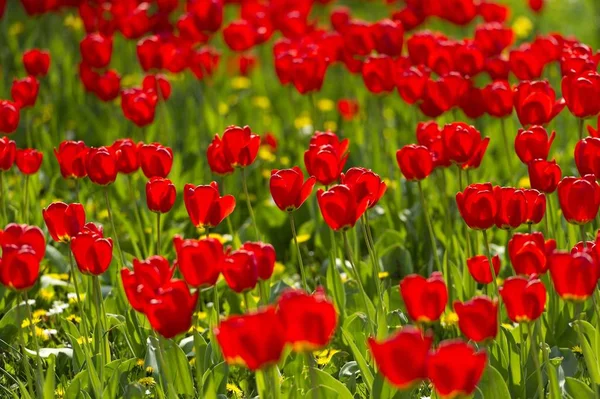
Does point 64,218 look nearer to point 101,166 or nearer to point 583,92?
point 101,166

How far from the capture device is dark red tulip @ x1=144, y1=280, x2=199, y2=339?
2391 mm

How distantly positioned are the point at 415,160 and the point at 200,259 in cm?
116

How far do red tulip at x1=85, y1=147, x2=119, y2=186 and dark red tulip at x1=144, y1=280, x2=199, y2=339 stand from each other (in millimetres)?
1072

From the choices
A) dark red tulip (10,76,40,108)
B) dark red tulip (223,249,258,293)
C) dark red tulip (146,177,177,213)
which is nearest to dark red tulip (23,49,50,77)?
dark red tulip (10,76,40,108)

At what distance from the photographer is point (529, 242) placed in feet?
8.59

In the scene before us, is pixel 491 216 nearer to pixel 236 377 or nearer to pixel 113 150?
pixel 236 377

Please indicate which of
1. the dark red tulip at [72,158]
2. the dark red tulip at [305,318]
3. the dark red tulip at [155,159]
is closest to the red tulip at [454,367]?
the dark red tulip at [305,318]

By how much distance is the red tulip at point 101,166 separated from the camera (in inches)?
133

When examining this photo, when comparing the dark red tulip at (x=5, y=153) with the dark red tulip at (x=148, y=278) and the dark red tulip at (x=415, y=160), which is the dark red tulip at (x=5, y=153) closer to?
the dark red tulip at (x=148, y=278)

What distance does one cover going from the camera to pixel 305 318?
6.83 ft

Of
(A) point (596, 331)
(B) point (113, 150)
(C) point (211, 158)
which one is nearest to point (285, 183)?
(C) point (211, 158)

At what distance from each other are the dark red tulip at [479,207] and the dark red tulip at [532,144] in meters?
0.57

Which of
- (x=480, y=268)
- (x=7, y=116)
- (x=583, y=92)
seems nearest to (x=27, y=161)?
(x=7, y=116)

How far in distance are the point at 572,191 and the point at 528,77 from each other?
5.70 ft
